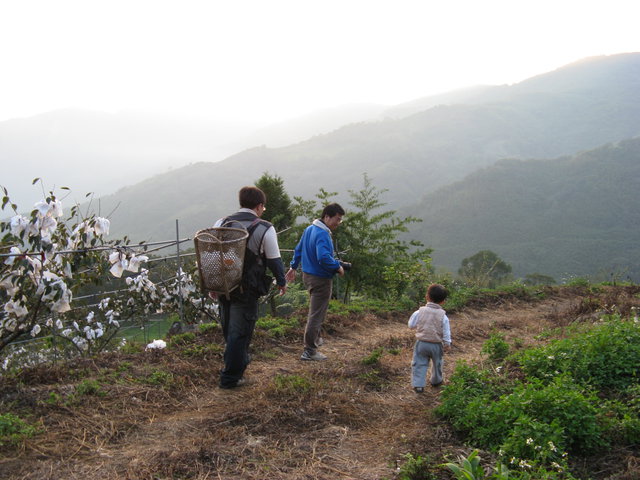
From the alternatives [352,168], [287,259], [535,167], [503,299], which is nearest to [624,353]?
[503,299]

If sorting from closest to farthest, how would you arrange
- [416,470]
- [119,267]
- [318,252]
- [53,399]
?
[416,470] < [53,399] < [119,267] < [318,252]

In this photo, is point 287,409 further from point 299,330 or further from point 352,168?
point 352,168

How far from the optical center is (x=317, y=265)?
203 inches

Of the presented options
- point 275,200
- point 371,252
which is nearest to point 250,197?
point 371,252

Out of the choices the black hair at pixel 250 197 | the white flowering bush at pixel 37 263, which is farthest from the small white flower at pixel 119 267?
the black hair at pixel 250 197

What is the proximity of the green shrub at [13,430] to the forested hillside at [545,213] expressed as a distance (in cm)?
7816

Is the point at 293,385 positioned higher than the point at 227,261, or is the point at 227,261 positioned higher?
the point at 227,261

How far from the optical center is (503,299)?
980 cm

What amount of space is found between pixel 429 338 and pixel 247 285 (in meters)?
1.77

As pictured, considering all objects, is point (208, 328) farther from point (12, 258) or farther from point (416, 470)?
point (416, 470)

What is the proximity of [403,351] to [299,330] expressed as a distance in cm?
140

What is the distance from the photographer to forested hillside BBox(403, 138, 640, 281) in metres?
83.3

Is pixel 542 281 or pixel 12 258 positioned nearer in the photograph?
pixel 12 258

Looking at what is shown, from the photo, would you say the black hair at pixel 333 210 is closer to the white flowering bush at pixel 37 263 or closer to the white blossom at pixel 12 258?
the white flowering bush at pixel 37 263
